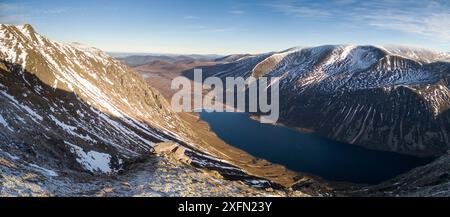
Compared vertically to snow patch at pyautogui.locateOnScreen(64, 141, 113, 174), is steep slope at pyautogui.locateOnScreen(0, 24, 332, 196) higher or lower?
higher

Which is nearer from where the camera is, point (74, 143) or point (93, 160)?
point (93, 160)

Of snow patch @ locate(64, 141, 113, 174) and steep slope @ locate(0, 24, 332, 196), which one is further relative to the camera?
snow patch @ locate(64, 141, 113, 174)

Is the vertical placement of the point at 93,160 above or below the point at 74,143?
below

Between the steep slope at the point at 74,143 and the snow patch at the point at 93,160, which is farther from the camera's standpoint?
the snow patch at the point at 93,160

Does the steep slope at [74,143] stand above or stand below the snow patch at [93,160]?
above
